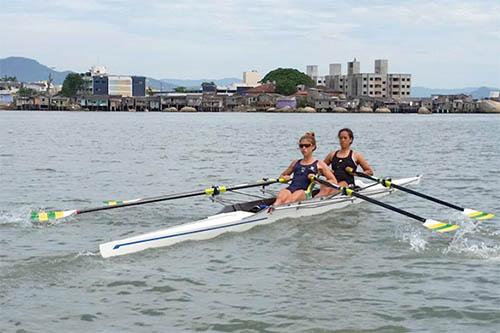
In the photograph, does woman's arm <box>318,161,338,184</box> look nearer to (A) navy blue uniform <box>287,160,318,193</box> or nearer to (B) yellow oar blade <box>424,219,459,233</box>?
(A) navy blue uniform <box>287,160,318,193</box>

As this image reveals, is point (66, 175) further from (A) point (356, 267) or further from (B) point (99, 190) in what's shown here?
(A) point (356, 267)

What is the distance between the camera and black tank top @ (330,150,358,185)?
1539 centimetres

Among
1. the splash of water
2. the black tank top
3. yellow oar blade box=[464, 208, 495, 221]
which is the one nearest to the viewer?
the splash of water

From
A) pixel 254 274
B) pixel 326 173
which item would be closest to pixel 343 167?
pixel 326 173

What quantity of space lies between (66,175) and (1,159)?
8154 millimetres

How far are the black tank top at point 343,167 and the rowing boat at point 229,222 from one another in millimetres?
456

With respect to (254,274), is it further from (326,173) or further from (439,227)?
(326,173)

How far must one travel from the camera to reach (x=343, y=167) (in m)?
15.4

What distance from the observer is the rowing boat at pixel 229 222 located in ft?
35.6

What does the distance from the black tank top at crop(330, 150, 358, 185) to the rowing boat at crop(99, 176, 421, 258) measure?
1.49 ft

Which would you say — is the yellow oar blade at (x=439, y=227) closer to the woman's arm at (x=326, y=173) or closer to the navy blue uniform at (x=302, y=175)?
the woman's arm at (x=326, y=173)

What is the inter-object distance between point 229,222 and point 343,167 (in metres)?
4.00

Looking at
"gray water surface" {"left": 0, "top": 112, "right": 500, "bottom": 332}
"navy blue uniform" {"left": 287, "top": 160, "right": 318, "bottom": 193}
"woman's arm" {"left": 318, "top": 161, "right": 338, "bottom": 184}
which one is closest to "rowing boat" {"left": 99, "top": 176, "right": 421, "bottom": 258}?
"gray water surface" {"left": 0, "top": 112, "right": 500, "bottom": 332}

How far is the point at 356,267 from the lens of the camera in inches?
422
